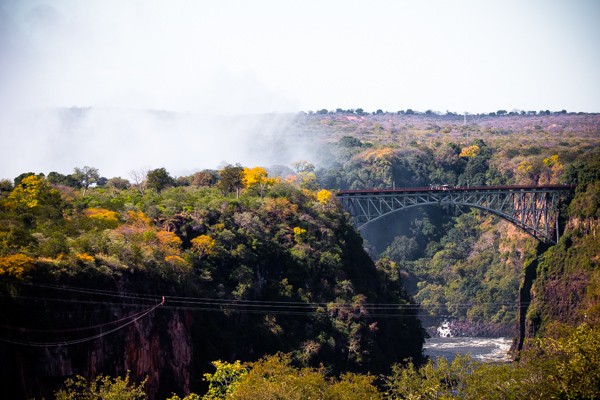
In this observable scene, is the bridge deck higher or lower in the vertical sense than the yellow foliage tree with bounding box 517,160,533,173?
lower

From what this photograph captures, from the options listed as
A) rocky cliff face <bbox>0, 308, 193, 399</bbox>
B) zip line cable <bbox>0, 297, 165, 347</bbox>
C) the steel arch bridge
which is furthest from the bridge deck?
zip line cable <bbox>0, 297, 165, 347</bbox>

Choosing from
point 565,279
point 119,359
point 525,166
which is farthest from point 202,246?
point 525,166

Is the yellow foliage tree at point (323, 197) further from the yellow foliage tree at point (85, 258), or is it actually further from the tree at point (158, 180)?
the yellow foliage tree at point (85, 258)

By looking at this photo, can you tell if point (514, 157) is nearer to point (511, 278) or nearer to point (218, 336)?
point (511, 278)

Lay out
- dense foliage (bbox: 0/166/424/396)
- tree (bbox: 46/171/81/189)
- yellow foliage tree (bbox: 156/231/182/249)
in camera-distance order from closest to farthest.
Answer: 1. dense foliage (bbox: 0/166/424/396)
2. yellow foliage tree (bbox: 156/231/182/249)
3. tree (bbox: 46/171/81/189)

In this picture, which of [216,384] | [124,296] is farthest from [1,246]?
[216,384]

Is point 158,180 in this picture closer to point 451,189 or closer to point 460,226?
point 451,189

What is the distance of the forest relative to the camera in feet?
149

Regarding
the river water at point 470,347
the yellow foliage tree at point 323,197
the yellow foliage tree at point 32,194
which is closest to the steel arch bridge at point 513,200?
the yellow foliage tree at point 323,197

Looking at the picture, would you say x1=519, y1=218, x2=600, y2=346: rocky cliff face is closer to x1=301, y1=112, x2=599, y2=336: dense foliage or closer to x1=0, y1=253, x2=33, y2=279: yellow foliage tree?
x1=301, y1=112, x2=599, y2=336: dense foliage

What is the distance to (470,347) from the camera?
113 metres

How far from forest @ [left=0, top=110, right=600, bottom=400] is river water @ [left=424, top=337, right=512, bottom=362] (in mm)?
3828

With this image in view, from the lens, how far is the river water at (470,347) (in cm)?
10538

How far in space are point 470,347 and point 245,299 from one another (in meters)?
52.5
